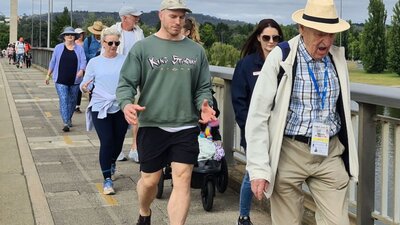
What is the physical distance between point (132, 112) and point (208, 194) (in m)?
1.76

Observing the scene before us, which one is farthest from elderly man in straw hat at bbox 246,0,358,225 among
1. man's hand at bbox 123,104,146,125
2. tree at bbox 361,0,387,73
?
tree at bbox 361,0,387,73

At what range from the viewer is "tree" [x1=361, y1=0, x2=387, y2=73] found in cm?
7650

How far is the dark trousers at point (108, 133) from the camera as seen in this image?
22.0 feet

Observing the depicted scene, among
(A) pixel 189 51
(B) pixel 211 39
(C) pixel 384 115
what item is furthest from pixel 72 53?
(B) pixel 211 39

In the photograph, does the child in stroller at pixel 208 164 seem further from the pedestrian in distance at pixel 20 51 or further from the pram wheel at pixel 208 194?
the pedestrian in distance at pixel 20 51

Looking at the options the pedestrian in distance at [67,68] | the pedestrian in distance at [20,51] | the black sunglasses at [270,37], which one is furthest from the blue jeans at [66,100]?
the pedestrian in distance at [20,51]

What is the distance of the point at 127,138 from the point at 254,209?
181 inches

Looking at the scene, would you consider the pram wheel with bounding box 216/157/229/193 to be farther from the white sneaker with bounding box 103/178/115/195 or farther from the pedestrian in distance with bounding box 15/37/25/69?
the pedestrian in distance with bounding box 15/37/25/69

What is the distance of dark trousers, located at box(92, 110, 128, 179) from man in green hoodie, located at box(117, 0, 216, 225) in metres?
1.81

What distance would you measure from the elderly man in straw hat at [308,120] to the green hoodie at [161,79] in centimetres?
120

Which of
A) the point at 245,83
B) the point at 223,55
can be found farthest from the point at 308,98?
the point at 223,55

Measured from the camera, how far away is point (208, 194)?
5.98 m

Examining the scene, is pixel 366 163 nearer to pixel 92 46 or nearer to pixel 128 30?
pixel 128 30

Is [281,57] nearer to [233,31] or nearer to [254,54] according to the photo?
[254,54]
